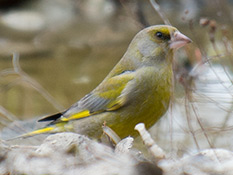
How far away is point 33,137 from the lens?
328cm

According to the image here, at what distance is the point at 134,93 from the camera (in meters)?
2.97

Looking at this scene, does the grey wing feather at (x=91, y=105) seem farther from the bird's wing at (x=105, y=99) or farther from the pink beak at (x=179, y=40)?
the pink beak at (x=179, y=40)

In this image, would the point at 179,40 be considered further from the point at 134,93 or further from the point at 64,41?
the point at 64,41

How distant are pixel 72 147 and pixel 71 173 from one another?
20 centimetres

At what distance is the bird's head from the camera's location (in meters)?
3.01

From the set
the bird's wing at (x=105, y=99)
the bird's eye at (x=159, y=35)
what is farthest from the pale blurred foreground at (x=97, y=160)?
the bird's eye at (x=159, y=35)

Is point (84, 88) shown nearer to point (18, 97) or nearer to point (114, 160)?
point (18, 97)

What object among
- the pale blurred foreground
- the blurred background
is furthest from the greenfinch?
the blurred background

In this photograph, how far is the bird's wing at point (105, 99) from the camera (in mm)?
3063

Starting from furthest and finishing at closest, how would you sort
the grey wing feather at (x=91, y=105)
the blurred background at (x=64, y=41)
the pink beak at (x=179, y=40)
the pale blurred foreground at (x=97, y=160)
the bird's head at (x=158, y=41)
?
the blurred background at (x=64, y=41), the grey wing feather at (x=91, y=105), the bird's head at (x=158, y=41), the pink beak at (x=179, y=40), the pale blurred foreground at (x=97, y=160)

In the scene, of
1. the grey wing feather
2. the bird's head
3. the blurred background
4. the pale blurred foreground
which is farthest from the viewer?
the blurred background

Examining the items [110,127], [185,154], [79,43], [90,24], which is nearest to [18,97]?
[79,43]

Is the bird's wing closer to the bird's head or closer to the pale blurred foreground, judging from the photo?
the bird's head

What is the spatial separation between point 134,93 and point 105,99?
269mm
